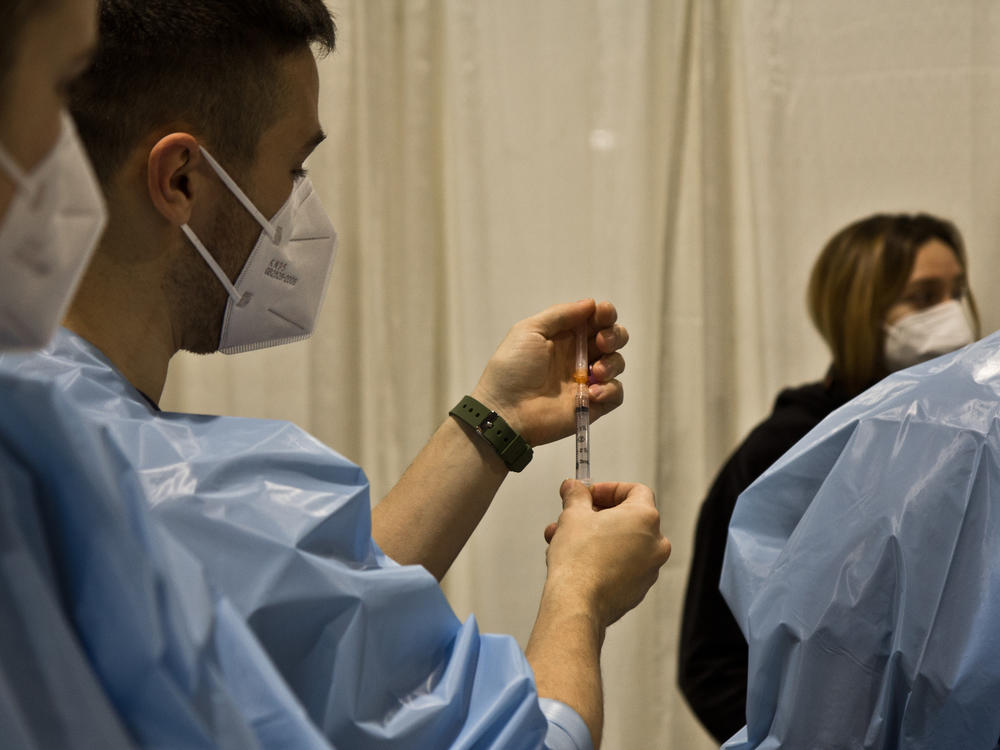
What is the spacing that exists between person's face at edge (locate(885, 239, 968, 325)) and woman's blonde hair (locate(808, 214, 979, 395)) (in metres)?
0.01

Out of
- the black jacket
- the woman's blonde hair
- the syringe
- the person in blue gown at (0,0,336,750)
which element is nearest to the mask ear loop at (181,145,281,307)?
the person in blue gown at (0,0,336,750)

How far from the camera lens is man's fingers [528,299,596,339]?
1242mm

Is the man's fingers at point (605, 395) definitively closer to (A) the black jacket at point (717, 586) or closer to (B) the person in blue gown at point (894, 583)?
(B) the person in blue gown at point (894, 583)

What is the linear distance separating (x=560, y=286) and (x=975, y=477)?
1.39 meters

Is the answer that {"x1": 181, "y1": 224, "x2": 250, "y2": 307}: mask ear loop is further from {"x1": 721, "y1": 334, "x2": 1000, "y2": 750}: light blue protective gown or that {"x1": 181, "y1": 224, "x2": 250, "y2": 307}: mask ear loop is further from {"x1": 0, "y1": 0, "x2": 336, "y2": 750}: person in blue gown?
{"x1": 721, "y1": 334, "x2": 1000, "y2": 750}: light blue protective gown

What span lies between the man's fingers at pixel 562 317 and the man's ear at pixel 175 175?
1.64 ft

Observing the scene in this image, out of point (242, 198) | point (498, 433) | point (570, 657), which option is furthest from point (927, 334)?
point (242, 198)

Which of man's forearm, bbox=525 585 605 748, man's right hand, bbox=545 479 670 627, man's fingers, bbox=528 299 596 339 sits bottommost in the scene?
man's forearm, bbox=525 585 605 748

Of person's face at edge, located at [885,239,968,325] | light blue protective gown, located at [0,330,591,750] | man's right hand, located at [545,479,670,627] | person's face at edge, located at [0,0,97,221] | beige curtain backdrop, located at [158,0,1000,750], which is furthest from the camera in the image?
beige curtain backdrop, located at [158,0,1000,750]

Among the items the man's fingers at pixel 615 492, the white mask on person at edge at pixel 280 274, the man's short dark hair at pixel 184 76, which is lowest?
the man's fingers at pixel 615 492

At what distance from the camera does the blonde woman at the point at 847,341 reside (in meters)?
1.80

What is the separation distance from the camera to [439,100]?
222 cm

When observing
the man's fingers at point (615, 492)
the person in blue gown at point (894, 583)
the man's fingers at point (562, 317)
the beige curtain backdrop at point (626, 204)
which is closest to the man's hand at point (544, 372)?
the man's fingers at point (562, 317)

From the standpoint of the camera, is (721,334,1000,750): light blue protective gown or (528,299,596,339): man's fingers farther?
(528,299,596,339): man's fingers
